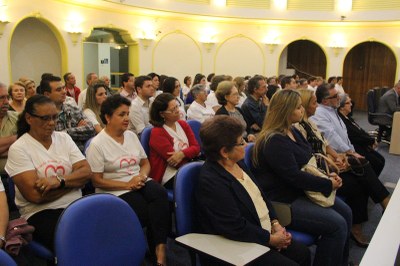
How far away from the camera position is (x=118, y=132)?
112 inches

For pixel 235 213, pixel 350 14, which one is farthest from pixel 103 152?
pixel 350 14

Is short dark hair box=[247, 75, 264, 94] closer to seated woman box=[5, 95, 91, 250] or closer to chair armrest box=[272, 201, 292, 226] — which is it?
chair armrest box=[272, 201, 292, 226]

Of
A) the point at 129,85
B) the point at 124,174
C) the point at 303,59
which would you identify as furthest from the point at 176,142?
the point at 303,59

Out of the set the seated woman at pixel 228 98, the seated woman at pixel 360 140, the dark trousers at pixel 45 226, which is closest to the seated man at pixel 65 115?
the dark trousers at pixel 45 226

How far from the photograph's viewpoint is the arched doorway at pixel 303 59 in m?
14.8

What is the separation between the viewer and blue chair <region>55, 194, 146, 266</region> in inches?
66.4

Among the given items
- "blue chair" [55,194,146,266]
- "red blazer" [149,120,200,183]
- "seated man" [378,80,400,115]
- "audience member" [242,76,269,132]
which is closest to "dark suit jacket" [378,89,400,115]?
"seated man" [378,80,400,115]

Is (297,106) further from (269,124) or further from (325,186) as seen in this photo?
(325,186)

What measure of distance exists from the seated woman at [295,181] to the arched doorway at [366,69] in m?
12.9

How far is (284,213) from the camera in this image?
2.40 m

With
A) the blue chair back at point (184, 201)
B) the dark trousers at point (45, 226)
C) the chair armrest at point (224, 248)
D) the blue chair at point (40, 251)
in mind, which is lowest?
the blue chair at point (40, 251)

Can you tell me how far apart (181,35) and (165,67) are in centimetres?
123

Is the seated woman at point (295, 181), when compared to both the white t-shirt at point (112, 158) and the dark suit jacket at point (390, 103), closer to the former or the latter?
the white t-shirt at point (112, 158)

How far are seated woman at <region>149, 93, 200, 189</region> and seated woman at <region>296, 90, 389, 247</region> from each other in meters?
1.02
